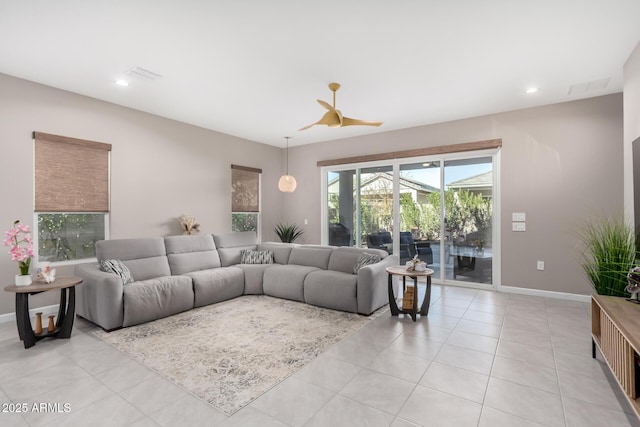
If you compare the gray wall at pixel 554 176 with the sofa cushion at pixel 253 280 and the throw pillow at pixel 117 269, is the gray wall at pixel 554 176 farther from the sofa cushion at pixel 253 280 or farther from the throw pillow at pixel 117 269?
the throw pillow at pixel 117 269

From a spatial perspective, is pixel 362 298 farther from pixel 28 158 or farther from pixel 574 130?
pixel 28 158

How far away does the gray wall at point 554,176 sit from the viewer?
429 cm

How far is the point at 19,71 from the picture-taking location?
3533 mm

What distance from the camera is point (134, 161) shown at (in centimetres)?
480

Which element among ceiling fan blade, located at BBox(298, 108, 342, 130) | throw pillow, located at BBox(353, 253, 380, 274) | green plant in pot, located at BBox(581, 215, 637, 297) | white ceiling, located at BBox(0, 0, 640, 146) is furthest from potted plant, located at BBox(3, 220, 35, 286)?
green plant in pot, located at BBox(581, 215, 637, 297)

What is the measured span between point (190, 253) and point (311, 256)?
1876 millimetres

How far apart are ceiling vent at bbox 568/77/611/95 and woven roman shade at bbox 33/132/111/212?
643cm

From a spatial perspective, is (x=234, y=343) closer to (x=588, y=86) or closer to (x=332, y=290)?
(x=332, y=290)

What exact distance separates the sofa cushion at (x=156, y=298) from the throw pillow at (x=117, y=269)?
12cm

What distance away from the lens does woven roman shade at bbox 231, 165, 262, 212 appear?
6.43 metres

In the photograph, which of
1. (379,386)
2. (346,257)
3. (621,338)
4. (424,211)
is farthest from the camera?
(424,211)

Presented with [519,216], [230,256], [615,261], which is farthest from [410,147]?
[230,256]

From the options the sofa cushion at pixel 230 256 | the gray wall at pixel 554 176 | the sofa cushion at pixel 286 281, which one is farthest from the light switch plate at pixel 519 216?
the sofa cushion at pixel 230 256

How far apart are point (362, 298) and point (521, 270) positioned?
284cm
